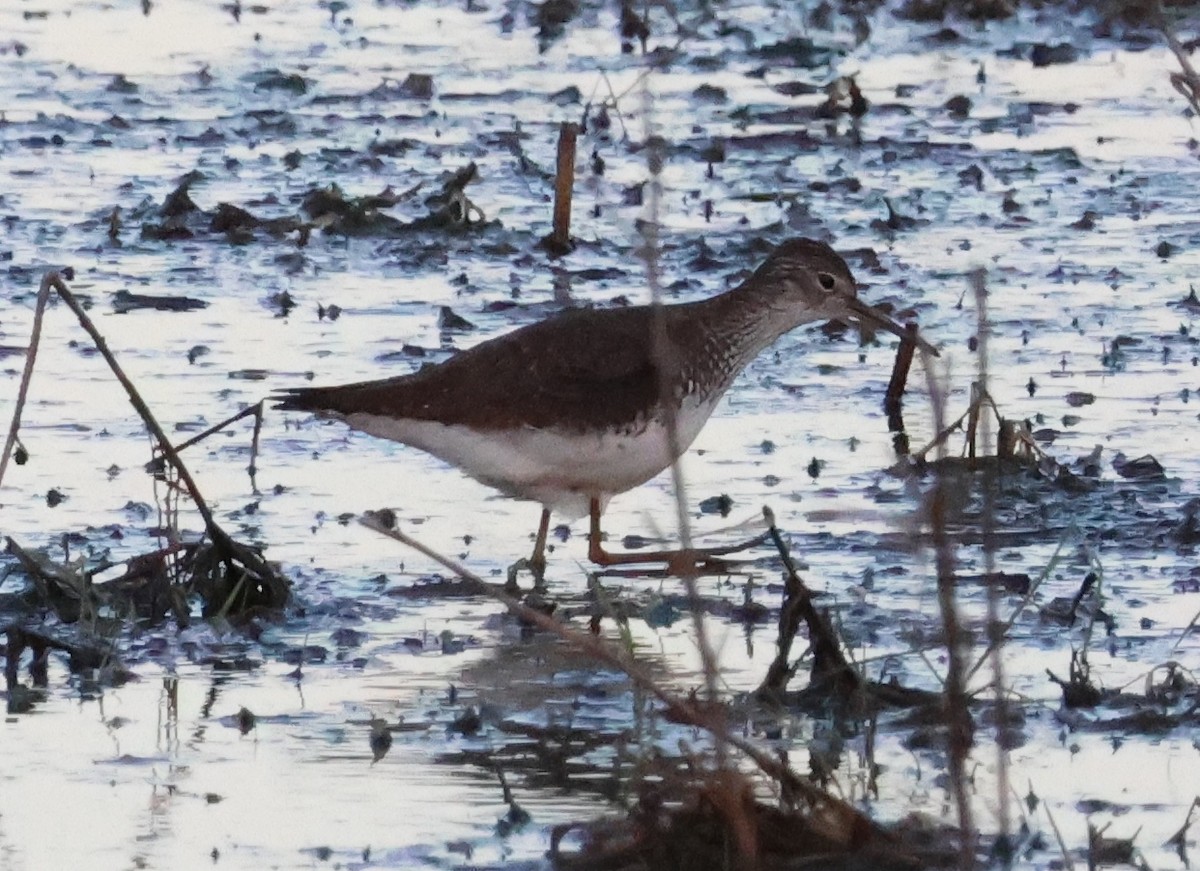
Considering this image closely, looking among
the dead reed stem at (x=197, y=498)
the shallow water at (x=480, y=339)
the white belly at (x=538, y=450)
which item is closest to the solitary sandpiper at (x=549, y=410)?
the white belly at (x=538, y=450)

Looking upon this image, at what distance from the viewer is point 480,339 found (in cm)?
952

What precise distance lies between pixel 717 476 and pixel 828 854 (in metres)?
3.29

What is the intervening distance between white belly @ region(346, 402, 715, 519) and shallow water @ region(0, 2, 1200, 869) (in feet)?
0.79

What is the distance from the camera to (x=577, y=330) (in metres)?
7.54

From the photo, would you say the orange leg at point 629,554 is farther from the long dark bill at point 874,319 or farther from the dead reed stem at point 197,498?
the long dark bill at point 874,319

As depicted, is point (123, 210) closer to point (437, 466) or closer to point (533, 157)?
point (533, 157)

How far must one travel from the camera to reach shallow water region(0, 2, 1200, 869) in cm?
555

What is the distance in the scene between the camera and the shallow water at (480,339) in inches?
219

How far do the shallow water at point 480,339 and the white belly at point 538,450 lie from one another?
241 mm

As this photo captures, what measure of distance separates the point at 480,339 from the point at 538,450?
2210 mm

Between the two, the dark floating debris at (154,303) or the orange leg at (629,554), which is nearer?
the orange leg at (629,554)

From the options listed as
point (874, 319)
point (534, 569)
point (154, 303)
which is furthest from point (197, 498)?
point (154, 303)

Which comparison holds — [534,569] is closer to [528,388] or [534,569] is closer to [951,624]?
[528,388]

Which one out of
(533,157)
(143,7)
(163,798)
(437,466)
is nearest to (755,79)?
(533,157)
